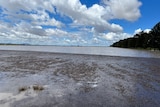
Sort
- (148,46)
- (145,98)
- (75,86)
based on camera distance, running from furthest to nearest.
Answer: (148,46) < (75,86) < (145,98)

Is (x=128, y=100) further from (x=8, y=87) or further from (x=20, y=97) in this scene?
(x=8, y=87)

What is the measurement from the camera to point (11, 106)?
20.1 ft

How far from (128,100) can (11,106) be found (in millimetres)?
4416

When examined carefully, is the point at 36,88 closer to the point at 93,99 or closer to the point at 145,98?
the point at 93,99

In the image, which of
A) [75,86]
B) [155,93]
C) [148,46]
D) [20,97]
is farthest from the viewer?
[148,46]

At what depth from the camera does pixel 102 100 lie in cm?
A: 716

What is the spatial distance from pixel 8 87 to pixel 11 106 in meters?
2.90

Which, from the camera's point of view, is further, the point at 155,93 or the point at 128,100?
the point at 155,93

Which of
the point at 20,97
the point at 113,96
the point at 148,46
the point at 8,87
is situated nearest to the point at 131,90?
the point at 113,96

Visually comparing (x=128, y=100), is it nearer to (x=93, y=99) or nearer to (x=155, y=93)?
(x=93, y=99)

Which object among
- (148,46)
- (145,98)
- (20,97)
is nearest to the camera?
(20,97)

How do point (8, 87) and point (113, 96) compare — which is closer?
point (113, 96)

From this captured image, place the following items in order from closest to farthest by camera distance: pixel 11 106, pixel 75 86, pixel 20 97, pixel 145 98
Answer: pixel 11 106
pixel 20 97
pixel 145 98
pixel 75 86

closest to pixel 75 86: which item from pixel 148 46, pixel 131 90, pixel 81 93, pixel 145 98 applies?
pixel 81 93
